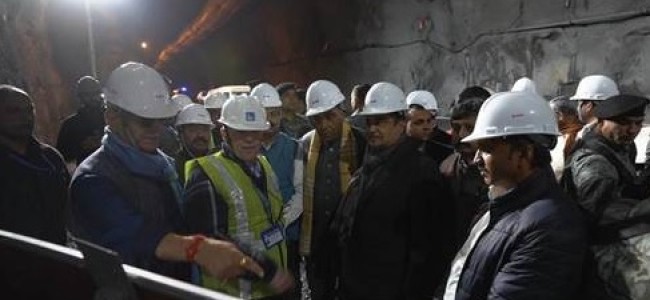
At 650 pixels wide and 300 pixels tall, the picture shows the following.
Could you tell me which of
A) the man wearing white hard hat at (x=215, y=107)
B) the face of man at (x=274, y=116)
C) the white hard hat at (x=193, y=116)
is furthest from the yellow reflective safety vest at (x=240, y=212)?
the man wearing white hard hat at (x=215, y=107)

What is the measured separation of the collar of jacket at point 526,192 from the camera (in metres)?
2.11

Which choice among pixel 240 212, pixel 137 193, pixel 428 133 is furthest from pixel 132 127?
pixel 428 133

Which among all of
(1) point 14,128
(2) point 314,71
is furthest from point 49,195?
(2) point 314,71

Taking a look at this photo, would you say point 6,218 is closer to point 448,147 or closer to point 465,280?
point 465,280

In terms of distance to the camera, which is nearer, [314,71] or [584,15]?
[584,15]

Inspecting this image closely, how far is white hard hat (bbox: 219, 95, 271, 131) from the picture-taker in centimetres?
330

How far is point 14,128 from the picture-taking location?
12.0 feet

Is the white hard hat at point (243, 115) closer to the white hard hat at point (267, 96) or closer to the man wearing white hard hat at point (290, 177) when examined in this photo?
the man wearing white hard hat at point (290, 177)

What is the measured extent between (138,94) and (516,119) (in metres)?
1.71

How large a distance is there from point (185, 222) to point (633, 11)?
780 centimetres

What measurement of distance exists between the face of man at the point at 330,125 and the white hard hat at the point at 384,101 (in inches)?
28.8

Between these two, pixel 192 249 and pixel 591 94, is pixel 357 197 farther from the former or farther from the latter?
pixel 591 94

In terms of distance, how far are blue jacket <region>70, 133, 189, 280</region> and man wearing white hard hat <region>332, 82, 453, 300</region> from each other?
1339 mm

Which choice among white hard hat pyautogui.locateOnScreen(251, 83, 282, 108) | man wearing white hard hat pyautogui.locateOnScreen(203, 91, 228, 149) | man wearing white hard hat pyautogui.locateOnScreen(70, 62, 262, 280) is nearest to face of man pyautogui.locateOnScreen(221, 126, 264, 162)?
man wearing white hard hat pyautogui.locateOnScreen(70, 62, 262, 280)
